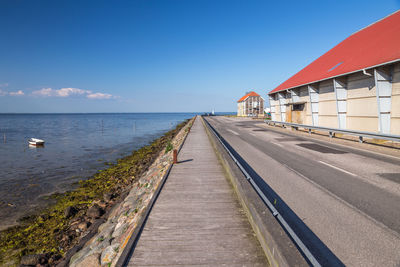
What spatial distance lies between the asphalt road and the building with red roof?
14.6 feet

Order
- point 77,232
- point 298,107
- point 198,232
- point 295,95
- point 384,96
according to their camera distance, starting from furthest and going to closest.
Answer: point 295,95 → point 298,107 → point 384,96 → point 77,232 → point 198,232

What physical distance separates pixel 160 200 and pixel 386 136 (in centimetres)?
1341

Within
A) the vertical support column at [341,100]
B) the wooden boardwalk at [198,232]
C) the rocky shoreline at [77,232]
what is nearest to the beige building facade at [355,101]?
the vertical support column at [341,100]

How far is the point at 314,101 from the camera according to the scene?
63.0ft

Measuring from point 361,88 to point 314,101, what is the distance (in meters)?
5.27

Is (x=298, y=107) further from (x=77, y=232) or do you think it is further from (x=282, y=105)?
(x=77, y=232)

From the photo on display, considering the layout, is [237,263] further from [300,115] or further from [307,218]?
[300,115]

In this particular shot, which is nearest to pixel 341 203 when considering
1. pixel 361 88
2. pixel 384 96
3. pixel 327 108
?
pixel 384 96

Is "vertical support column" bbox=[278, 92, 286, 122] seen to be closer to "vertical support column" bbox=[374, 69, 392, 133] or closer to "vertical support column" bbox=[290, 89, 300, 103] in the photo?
"vertical support column" bbox=[290, 89, 300, 103]

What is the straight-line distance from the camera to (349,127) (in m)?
15.2

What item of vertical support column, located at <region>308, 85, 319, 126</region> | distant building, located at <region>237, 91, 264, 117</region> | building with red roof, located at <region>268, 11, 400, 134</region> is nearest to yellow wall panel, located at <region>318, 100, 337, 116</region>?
building with red roof, located at <region>268, 11, 400, 134</region>

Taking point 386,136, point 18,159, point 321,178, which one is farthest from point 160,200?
point 18,159

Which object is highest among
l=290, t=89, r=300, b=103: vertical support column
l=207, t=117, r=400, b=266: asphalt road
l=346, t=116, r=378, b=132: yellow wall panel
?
l=290, t=89, r=300, b=103: vertical support column

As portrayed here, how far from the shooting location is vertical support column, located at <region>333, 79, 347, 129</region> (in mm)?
15453
